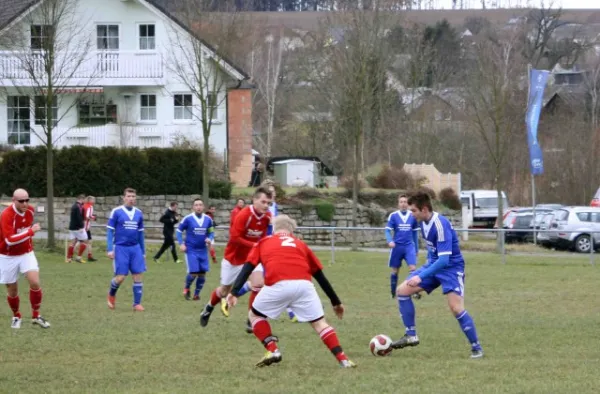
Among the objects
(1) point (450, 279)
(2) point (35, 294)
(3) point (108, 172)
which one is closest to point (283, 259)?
(1) point (450, 279)

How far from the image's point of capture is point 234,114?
2003 inches

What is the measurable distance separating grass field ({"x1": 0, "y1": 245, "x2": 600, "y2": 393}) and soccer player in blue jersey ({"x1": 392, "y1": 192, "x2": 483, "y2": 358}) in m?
0.43

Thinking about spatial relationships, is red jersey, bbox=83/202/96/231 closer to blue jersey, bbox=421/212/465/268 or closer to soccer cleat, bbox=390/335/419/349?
soccer cleat, bbox=390/335/419/349

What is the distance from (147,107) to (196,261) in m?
29.0

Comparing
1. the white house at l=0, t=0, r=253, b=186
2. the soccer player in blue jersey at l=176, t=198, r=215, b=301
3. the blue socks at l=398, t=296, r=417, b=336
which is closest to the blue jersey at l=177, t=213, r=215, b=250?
the soccer player in blue jersey at l=176, t=198, r=215, b=301

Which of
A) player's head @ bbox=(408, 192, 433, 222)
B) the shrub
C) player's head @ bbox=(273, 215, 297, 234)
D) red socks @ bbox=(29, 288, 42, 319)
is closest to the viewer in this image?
player's head @ bbox=(273, 215, 297, 234)

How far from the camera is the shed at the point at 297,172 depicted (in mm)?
50000

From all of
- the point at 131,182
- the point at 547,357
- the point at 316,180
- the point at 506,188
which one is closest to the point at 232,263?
the point at 547,357

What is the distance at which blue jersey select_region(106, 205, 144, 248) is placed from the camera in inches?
675

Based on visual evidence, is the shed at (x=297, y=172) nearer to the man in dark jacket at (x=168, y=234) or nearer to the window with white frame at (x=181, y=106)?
the window with white frame at (x=181, y=106)

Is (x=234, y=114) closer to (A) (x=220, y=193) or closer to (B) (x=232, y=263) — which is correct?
(A) (x=220, y=193)

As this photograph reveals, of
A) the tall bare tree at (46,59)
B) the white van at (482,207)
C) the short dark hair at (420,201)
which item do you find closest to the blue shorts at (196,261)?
the short dark hair at (420,201)

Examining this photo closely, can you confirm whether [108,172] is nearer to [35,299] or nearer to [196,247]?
[196,247]

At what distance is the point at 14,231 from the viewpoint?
14062 mm
